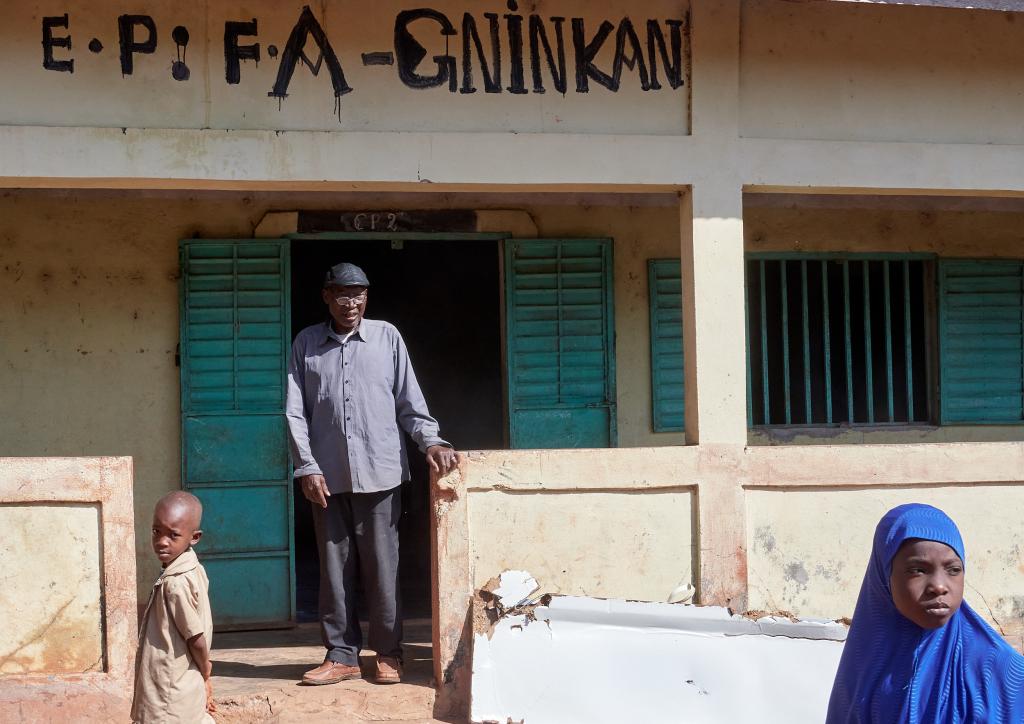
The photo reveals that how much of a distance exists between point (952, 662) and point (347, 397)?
2962 mm

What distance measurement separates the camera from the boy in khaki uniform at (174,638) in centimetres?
334

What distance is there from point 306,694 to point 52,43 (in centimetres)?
295

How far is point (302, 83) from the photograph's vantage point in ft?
15.8

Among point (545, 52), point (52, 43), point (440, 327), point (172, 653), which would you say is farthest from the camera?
point (440, 327)

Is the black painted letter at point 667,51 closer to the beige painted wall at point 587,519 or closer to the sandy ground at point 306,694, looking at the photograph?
the beige painted wall at point 587,519

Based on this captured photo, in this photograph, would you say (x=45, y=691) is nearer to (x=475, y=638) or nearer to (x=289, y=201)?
(x=475, y=638)

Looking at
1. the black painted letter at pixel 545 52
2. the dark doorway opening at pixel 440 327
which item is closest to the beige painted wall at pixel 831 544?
the black painted letter at pixel 545 52

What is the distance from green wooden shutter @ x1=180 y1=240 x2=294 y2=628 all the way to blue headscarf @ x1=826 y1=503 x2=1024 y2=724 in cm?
407

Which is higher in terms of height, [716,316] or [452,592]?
[716,316]

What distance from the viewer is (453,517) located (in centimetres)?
473

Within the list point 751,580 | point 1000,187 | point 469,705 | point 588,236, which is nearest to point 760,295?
point 588,236

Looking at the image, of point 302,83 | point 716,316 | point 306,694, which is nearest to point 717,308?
point 716,316

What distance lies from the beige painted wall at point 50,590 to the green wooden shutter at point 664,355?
3304 mm

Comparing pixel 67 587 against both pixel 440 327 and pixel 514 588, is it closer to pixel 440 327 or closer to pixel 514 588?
pixel 514 588
